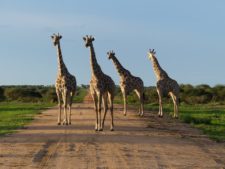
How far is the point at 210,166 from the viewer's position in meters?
13.1

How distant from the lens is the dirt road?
13133mm

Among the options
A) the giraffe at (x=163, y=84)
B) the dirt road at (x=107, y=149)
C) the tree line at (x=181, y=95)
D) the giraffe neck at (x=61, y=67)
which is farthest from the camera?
the tree line at (x=181, y=95)

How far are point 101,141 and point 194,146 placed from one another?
265 centimetres

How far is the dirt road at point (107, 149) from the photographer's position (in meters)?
13.1

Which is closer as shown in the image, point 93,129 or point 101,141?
point 101,141

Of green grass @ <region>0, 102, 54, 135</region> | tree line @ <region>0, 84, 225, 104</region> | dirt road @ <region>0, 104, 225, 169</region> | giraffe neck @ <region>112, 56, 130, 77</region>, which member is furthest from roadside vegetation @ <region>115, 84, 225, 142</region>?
dirt road @ <region>0, 104, 225, 169</region>

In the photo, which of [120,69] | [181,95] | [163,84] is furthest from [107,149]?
[181,95]

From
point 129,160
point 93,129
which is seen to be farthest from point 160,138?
point 129,160

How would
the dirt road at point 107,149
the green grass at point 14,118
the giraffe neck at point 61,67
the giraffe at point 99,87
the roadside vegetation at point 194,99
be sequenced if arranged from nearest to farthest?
1. the dirt road at point 107,149
2. the giraffe at point 99,87
3. the green grass at point 14,118
4. the giraffe neck at point 61,67
5. the roadside vegetation at point 194,99

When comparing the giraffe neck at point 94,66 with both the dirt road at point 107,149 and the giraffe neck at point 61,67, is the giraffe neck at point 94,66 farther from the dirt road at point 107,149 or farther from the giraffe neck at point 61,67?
the giraffe neck at point 61,67

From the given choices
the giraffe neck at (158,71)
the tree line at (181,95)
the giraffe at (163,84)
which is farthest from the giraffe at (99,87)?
the tree line at (181,95)

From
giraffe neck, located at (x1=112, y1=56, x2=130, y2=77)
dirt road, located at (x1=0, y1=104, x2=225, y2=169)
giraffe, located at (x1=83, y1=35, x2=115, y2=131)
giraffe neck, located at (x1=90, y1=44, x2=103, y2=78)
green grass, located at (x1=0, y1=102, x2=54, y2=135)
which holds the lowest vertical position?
dirt road, located at (x1=0, y1=104, x2=225, y2=169)

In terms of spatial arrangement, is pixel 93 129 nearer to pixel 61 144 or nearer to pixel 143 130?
pixel 143 130

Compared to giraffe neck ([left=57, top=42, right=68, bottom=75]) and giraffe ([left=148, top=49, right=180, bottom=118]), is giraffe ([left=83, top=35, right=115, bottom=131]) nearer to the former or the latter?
giraffe neck ([left=57, top=42, right=68, bottom=75])
